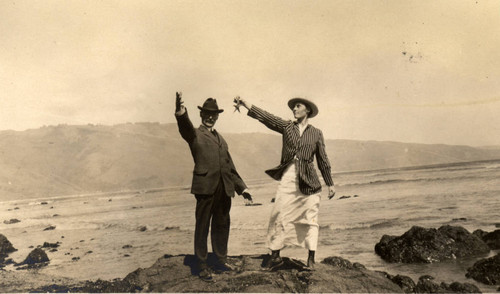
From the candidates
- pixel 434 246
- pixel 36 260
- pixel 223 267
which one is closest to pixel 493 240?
pixel 434 246

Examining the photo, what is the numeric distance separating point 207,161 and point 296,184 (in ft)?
3.48

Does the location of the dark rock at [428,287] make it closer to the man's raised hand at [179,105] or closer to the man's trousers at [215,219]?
the man's trousers at [215,219]

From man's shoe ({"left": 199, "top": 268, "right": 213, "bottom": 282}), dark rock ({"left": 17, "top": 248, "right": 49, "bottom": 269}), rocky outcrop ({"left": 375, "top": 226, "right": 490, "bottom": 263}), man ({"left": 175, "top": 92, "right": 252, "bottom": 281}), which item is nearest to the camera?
man's shoe ({"left": 199, "top": 268, "right": 213, "bottom": 282})

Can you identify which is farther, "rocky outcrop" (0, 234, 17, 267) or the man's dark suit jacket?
"rocky outcrop" (0, 234, 17, 267)

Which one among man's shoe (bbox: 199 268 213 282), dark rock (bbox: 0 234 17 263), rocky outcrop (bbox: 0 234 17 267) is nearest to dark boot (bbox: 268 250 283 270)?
man's shoe (bbox: 199 268 213 282)

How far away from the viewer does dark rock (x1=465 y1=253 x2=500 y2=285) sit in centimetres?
475

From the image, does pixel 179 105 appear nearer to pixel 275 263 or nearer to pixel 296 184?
pixel 296 184

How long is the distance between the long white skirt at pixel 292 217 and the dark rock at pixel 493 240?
4.54 metres

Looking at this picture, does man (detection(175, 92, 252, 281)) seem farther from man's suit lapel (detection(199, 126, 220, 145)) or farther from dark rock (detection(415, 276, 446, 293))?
dark rock (detection(415, 276, 446, 293))

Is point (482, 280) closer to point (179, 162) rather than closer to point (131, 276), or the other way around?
point (131, 276)

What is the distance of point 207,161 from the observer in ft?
13.9

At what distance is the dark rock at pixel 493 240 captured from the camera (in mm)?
6676

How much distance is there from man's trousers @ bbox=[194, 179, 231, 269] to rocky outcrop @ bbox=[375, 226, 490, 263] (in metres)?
3.57

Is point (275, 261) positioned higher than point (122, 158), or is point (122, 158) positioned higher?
point (122, 158)
